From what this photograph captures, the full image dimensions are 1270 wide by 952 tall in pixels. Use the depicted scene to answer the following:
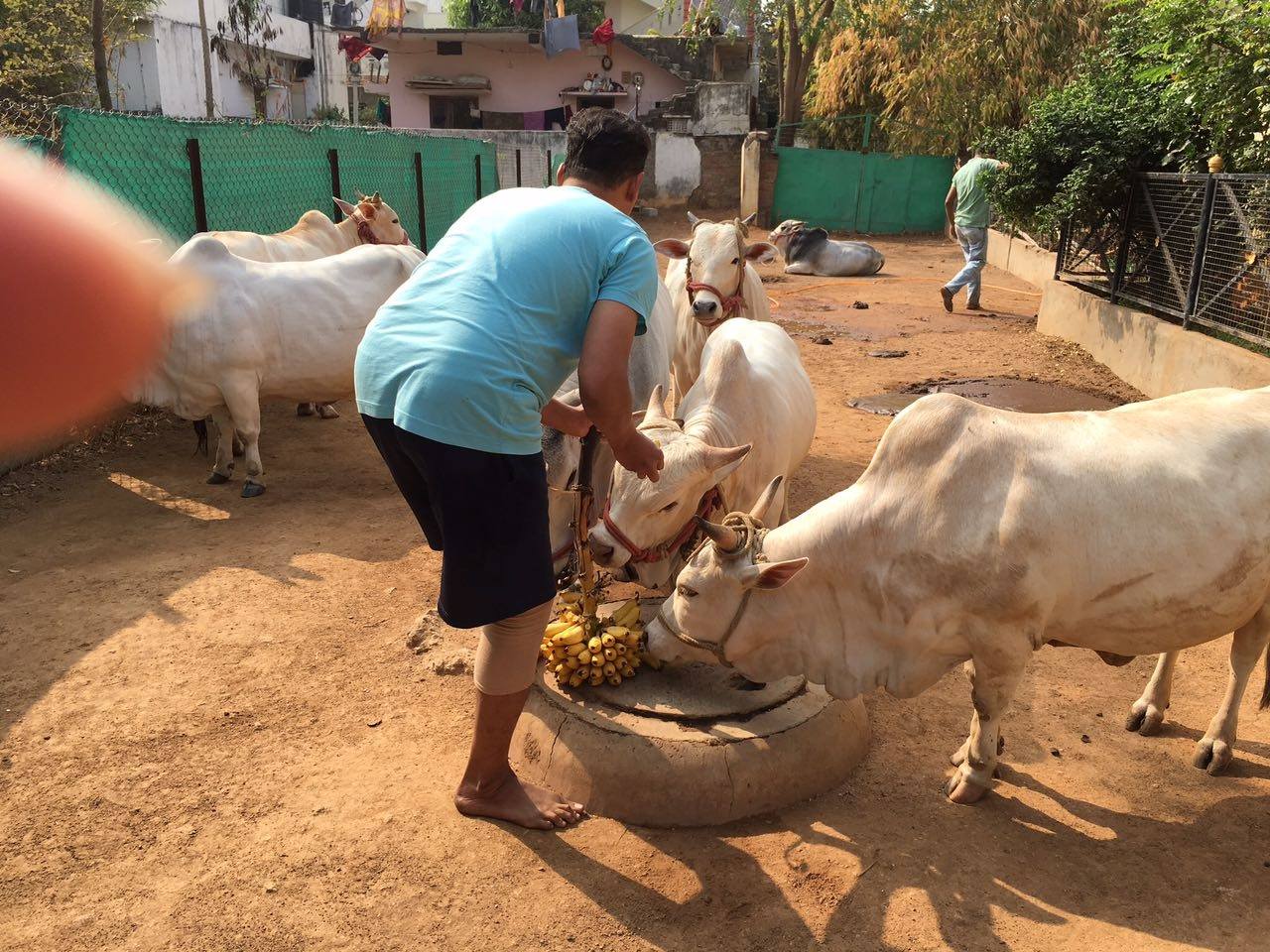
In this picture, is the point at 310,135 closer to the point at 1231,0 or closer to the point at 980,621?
the point at 1231,0

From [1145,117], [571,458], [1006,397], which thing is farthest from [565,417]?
[1145,117]

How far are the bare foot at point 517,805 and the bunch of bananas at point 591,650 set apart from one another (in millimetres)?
446

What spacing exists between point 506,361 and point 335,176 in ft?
29.0

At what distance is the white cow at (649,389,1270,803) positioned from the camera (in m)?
3.09

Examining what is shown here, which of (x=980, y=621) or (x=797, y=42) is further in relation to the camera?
(x=797, y=42)

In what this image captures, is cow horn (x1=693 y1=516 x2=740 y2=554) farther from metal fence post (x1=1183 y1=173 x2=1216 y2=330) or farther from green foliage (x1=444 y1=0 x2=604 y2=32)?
green foliage (x1=444 y1=0 x2=604 y2=32)

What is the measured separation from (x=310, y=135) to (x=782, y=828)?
9.03 metres

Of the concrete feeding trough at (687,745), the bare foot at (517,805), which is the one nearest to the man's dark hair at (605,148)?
the concrete feeding trough at (687,745)

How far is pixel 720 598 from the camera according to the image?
3.32m

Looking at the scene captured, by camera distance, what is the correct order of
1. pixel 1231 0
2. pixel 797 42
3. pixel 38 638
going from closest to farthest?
pixel 38 638 < pixel 1231 0 < pixel 797 42

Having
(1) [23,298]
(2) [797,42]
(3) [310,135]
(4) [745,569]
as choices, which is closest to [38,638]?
(4) [745,569]

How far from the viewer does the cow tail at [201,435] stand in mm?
7047

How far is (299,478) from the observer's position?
6848 millimetres

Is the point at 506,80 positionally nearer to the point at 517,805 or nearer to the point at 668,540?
the point at 668,540
